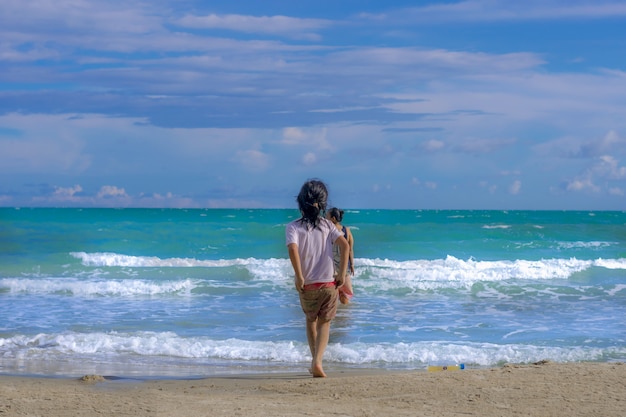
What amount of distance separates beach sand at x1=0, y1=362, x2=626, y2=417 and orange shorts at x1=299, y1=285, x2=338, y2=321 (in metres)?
0.59

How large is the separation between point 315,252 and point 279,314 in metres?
5.65

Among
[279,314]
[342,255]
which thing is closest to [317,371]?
[342,255]

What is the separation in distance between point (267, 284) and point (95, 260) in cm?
899

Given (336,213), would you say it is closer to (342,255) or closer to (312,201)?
(342,255)

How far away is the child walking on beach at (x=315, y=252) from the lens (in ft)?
20.2

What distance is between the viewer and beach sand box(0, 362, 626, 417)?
5.29m

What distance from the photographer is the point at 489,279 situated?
17703 mm

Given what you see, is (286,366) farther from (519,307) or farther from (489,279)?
(489,279)

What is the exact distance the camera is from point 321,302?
6.40 metres

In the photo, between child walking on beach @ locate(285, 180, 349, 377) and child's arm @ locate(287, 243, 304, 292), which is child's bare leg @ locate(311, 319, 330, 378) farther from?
child's arm @ locate(287, 243, 304, 292)

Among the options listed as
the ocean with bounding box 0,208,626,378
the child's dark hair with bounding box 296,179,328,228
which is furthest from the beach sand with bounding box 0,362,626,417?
the child's dark hair with bounding box 296,179,328,228

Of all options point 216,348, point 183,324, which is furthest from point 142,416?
point 183,324

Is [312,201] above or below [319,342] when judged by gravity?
above

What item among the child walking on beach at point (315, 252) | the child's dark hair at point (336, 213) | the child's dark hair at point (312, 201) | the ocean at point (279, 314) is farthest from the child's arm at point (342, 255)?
the child's dark hair at point (336, 213)
